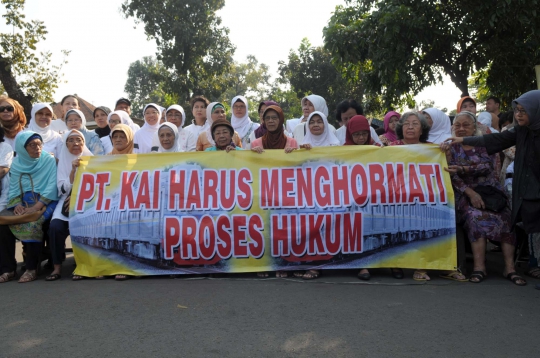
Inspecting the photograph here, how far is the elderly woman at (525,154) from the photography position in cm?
466

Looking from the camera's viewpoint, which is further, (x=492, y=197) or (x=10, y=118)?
(x=10, y=118)

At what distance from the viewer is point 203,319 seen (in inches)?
144

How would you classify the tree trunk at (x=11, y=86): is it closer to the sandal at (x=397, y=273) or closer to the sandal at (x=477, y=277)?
the sandal at (x=397, y=273)

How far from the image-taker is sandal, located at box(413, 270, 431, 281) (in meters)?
4.89

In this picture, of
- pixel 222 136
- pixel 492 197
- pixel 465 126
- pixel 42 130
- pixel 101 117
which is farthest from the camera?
pixel 101 117

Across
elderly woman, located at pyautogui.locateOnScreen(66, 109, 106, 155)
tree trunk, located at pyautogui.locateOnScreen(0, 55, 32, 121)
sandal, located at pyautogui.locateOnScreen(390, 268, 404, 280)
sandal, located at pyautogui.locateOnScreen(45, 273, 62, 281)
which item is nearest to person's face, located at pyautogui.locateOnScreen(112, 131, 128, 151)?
elderly woman, located at pyautogui.locateOnScreen(66, 109, 106, 155)

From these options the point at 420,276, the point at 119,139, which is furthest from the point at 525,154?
the point at 119,139

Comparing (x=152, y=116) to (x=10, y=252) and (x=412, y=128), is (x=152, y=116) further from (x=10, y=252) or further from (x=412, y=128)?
(x=412, y=128)

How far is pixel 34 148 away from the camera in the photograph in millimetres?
5418

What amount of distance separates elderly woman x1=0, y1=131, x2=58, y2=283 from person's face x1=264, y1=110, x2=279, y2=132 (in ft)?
7.97

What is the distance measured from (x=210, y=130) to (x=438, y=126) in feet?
8.81

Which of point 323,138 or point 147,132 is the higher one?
point 147,132

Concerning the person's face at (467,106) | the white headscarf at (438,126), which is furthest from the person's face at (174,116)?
the person's face at (467,106)

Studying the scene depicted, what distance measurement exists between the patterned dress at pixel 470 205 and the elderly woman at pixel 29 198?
432cm
